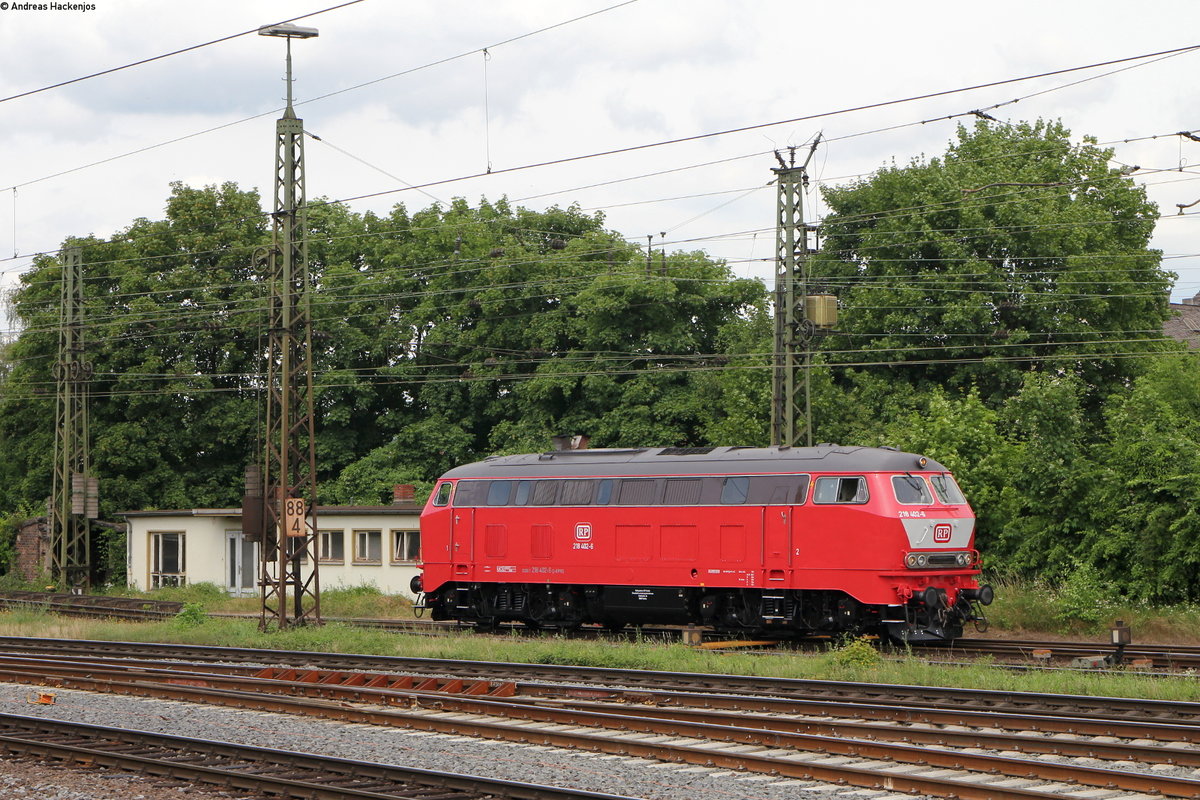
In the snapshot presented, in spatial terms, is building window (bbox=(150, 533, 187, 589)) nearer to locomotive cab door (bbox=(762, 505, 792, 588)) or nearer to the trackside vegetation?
the trackside vegetation

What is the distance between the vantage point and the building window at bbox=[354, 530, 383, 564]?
124 feet

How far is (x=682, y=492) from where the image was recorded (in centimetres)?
2448

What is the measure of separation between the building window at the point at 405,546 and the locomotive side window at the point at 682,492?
1373cm

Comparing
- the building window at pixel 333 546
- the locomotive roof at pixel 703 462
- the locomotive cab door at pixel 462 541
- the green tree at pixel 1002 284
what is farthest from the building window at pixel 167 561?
the green tree at pixel 1002 284

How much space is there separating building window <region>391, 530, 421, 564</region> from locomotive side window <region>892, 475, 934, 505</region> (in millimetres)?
17672

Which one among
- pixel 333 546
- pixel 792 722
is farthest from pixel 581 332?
pixel 792 722

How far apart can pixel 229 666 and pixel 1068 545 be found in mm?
16260

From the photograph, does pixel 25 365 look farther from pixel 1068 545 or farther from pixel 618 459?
pixel 1068 545

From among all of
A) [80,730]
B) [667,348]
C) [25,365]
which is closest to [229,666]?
[80,730]

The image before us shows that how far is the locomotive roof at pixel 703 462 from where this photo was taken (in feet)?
74.5

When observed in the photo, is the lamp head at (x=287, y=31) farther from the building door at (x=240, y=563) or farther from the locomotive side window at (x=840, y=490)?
the building door at (x=240, y=563)

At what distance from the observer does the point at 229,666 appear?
20984 millimetres

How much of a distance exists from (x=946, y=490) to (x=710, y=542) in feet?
14.0

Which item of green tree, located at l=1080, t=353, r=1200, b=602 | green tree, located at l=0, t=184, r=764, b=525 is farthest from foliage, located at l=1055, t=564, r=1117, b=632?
green tree, located at l=0, t=184, r=764, b=525
